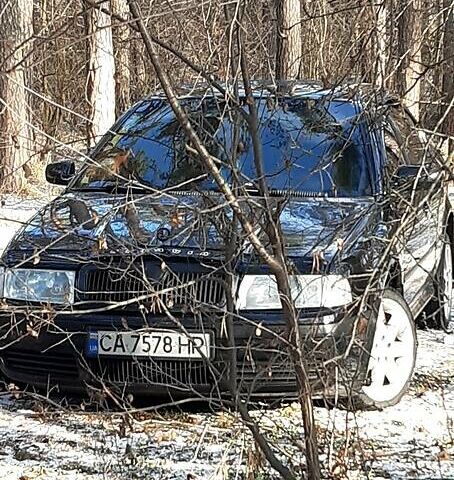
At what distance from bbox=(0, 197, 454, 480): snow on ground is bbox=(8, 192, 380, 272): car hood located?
343 mm

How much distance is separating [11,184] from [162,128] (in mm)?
Result: 9495

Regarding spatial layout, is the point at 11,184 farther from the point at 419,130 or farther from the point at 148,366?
the point at 419,130

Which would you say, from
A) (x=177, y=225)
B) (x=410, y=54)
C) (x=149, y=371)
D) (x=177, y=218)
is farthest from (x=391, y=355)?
(x=177, y=218)

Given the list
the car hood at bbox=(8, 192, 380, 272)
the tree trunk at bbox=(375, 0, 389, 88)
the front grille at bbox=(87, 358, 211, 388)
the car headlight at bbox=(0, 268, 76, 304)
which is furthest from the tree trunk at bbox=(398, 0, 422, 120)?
the car headlight at bbox=(0, 268, 76, 304)

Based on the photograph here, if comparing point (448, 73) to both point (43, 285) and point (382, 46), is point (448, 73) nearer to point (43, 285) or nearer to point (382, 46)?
point (382, 46)

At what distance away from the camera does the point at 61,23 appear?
3.11 meters

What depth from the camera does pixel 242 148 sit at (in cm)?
343

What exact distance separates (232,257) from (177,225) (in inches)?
10.2

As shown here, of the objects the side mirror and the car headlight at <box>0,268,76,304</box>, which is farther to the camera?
the side mirror

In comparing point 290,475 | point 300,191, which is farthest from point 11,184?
point 290,475

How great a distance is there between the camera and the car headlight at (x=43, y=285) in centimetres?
476

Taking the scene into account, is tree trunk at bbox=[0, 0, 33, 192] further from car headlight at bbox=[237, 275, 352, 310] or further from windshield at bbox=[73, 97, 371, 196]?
car headlight at bbox=[237, 275, 352, 310]

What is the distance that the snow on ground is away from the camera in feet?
12.4

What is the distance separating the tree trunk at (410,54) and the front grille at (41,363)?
2.04 m
